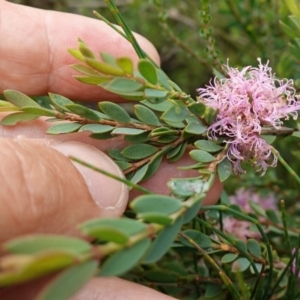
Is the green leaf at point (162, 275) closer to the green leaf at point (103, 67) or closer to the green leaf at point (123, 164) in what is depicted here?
the green leaf at point (123, 164)

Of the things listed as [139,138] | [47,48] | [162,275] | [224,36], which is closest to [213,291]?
[162,275]

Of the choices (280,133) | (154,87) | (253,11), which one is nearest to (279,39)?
(253,11)

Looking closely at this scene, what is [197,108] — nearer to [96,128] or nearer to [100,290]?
[96,128]

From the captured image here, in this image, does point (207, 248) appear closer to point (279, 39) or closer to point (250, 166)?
point (250, 166)

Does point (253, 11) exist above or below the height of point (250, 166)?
above

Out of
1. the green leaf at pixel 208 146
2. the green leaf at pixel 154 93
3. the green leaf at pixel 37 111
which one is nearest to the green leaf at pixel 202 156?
the green leaf at pixel 208 146
